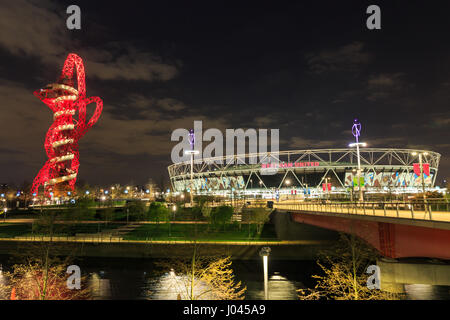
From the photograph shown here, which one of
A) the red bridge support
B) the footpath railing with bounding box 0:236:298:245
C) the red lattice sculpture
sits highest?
the red lattice sculpture

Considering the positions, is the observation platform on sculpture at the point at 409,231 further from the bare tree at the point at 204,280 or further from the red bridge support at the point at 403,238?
the bare tree at the point at 204,280

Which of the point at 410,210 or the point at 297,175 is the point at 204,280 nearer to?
the point at 410,210

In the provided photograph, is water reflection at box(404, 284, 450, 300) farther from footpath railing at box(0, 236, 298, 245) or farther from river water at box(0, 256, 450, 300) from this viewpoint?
footpath railing at box(0, 236, 298, 245)

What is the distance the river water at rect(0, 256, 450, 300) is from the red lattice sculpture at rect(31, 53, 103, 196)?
3822 cm

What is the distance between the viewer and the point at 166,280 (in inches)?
1027

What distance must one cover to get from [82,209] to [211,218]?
2296 cm

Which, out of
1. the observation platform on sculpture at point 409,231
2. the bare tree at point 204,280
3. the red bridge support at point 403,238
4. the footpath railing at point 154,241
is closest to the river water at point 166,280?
the bare tree at point 204,280

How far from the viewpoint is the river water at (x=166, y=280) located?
22.2 metres

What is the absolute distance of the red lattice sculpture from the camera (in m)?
67.8

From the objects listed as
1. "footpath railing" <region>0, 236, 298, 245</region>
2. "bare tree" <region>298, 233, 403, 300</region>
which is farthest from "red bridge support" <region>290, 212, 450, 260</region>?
"footpath railing" <region>0, 236, 298, 245</region>

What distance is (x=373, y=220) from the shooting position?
15875 mm
